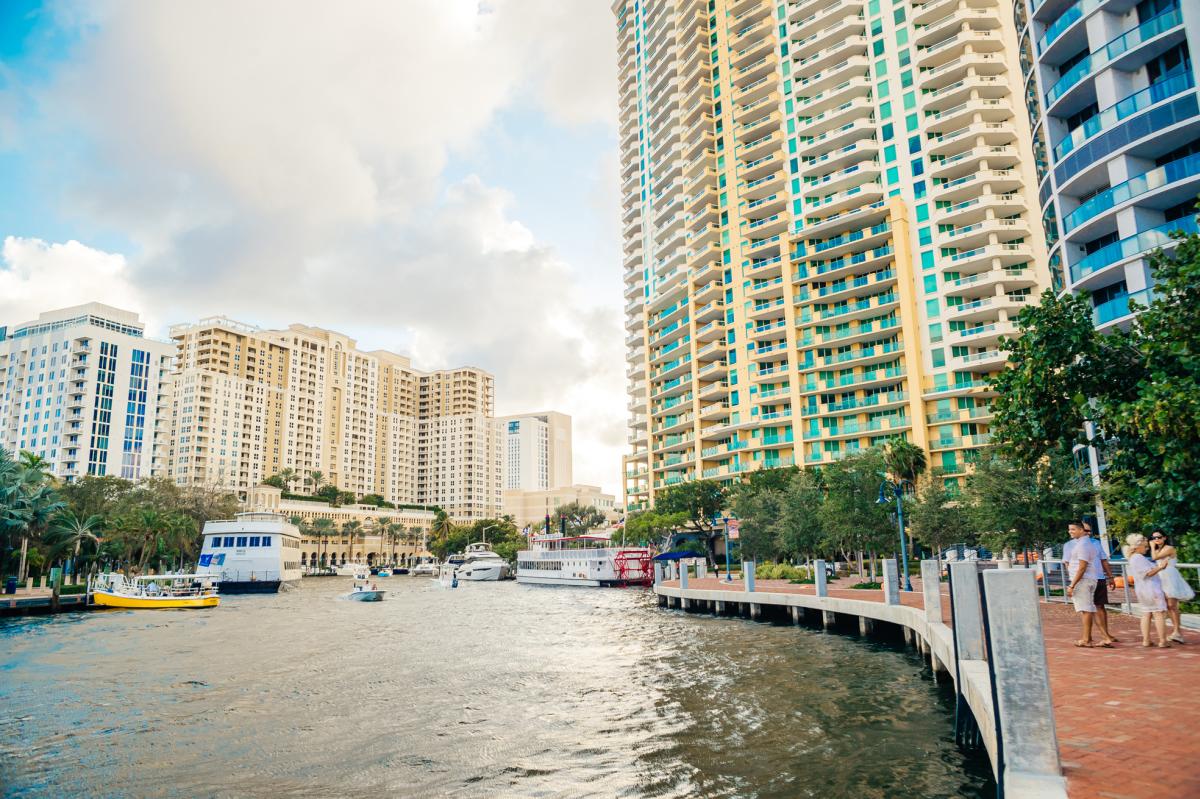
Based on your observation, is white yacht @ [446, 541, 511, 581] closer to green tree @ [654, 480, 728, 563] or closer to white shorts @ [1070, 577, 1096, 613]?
green tree @ [654, 480, 728, 563]

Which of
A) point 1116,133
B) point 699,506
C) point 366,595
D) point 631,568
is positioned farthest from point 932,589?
point 699,506

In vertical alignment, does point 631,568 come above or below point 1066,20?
below

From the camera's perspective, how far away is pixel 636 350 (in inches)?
4503

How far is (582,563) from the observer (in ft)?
257

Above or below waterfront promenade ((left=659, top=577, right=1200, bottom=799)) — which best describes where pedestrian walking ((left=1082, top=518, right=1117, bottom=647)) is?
above

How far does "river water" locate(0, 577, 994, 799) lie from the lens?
12.1 meters

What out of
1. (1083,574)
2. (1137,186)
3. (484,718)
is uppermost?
(1137,186)

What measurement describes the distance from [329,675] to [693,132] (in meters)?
91.0

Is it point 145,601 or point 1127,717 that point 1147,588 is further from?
point 145,601

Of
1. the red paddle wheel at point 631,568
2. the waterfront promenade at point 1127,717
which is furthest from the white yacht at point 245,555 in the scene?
the waterfront promenade at point 1127,717

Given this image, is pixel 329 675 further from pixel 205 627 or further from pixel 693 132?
pixel 693 132

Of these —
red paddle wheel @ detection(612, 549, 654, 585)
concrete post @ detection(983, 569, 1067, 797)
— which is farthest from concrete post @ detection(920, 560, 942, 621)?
red paddle wheel @ detection(612, 549, 654, 585)

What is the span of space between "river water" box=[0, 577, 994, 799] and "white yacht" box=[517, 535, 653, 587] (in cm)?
4241

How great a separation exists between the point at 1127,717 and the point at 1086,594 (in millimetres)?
5051
